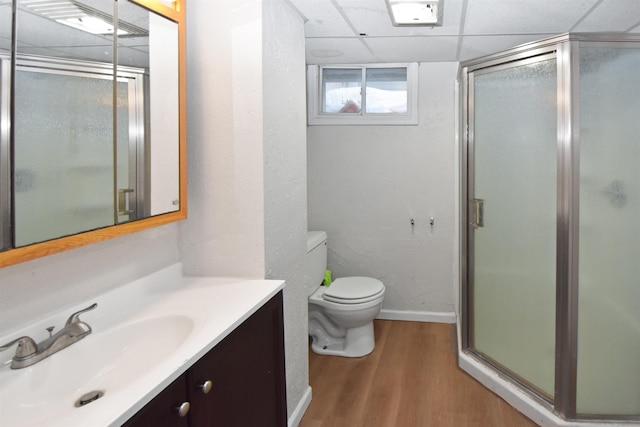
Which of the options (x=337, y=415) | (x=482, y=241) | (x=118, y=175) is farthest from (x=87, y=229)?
(x=482, y=241)

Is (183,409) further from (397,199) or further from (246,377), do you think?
(397,199)

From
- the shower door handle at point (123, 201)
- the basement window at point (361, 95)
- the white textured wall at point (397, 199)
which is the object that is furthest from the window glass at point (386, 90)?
the shower door handle at point (123, 201)

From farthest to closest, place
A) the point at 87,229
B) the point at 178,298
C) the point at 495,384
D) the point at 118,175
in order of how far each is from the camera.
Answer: the point at 495,384
the point at 178,298
the point at 118,175
the point at 87,229

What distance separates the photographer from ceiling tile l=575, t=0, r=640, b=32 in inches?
82.7

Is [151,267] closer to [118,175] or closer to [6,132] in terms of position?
[118,175]

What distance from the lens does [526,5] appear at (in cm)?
210

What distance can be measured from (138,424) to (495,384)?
2048 millimetres

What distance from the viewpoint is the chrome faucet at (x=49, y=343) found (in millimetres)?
1089

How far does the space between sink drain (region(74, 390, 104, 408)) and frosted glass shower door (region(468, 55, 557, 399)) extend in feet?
6.29

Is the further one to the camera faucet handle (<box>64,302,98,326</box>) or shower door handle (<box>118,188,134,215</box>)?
shower door handle (<box>118,188,134,215</box>)

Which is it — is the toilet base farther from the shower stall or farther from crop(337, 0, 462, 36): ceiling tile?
crop(337, 0, 462, 36): ceiling tile

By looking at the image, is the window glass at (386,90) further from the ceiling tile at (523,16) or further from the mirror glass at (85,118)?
the mirror glass at (85,118)

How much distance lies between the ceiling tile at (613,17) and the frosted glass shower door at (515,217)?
400 millimetres

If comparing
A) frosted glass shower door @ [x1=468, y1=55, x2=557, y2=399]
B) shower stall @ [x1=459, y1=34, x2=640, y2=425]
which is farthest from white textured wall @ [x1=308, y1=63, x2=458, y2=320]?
shower stall @ [x1=459, y1=34, x2=640, y2=425]
